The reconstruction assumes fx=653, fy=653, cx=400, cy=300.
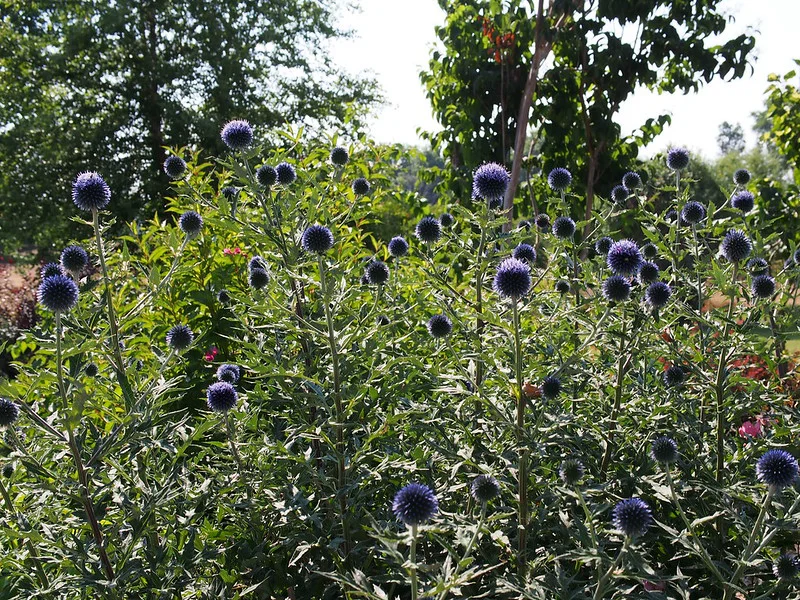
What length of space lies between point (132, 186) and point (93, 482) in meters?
14.8

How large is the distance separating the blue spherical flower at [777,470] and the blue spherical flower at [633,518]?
0.41 meters

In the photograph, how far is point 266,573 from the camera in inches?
89.2

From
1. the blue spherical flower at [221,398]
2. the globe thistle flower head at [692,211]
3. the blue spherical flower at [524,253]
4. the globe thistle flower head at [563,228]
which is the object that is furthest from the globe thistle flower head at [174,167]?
the globe thistle flower head at [692,211]

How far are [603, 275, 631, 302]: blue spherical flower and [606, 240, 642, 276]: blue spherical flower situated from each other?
0.07m

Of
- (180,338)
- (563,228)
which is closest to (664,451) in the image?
(563,228)

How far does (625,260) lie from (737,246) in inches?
25.4

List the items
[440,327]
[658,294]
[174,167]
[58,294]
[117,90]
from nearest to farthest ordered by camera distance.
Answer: [58,294], [658,294], [440,327], [174,167], [117,90]

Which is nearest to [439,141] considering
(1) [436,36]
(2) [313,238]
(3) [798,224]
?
(1) [436,36]

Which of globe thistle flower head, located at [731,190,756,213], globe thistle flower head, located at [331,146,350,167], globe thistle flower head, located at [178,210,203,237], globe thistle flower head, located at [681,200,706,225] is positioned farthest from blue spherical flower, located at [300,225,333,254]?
globe thistle flower head, located at [731,190,756,213]

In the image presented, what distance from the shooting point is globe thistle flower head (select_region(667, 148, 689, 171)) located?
340cm

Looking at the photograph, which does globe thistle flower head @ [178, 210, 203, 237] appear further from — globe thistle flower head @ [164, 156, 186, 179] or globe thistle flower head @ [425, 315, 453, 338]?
globe thistle flower head @ [425, 315, 453, 338]

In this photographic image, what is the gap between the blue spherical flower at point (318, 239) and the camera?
92.6 inches

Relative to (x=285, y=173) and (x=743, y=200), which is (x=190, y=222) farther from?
Answer: (x=743, y=200)

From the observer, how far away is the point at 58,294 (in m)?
2.04
